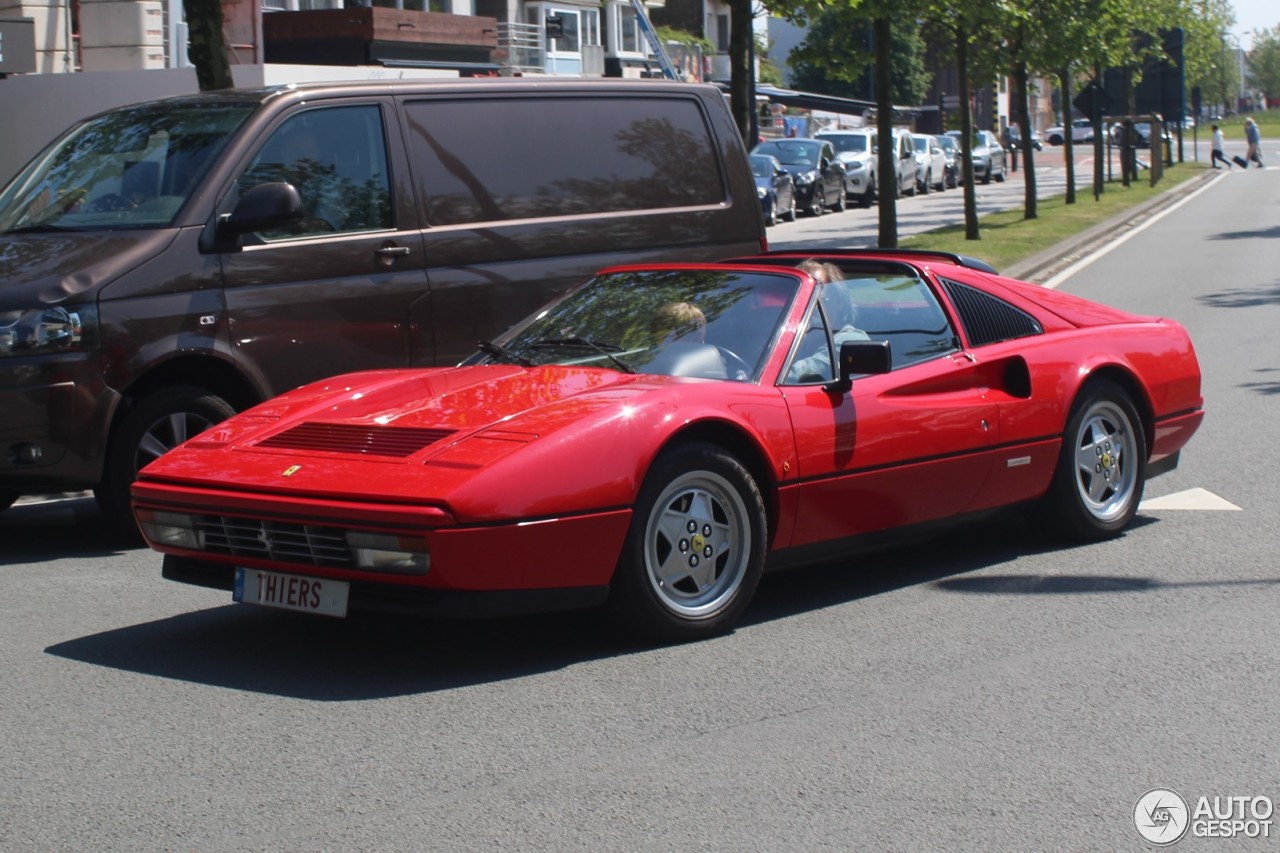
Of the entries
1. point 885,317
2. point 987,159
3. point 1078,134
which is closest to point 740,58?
point 885,317

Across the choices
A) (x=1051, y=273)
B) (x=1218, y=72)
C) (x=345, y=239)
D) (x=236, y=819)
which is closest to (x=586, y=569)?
(x=236, y=819)

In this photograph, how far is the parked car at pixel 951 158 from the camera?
51406 mm

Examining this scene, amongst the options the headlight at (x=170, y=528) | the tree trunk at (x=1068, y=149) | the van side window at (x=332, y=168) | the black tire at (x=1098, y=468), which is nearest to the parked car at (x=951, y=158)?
the tree trunk at (x=1068, y=149)

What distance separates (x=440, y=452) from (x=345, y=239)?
132 inches

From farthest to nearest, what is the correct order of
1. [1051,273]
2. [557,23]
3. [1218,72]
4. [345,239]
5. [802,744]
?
[1218,72] < [557,23] < [1051,273] < [345,239] < [802,744]

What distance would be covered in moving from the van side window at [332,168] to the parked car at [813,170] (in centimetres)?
2967

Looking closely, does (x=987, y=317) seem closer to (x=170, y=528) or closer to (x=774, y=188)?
(x=170, y=528)

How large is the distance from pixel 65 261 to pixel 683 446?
3565 millimetres

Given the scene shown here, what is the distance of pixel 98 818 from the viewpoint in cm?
423

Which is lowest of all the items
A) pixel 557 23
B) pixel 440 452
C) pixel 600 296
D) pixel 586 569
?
pixel 586 569

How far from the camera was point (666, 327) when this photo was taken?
6551mm

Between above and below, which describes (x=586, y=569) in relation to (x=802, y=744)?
above

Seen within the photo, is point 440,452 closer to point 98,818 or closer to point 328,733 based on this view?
point 328,733

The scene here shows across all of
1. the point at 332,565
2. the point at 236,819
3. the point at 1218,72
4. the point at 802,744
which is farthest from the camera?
the point at 1218,72
